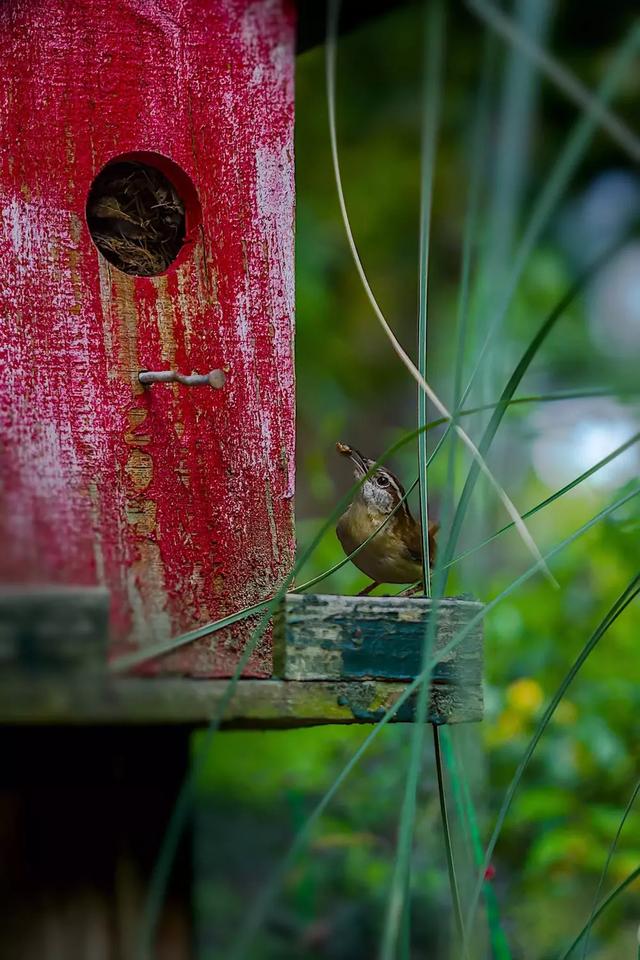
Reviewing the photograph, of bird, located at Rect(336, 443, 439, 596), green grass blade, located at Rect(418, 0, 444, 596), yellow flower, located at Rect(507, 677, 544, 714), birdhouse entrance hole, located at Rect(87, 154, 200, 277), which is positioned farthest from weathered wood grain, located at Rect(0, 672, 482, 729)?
yellow flower, located at Rect(507, 677, 544, 714)

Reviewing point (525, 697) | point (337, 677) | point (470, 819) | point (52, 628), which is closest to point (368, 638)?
point (337, 677)

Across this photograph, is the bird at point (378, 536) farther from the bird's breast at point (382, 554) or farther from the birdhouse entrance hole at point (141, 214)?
the birdhouse entrance hole at point (141, 214)

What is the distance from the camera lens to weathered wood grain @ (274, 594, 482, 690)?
1384mm

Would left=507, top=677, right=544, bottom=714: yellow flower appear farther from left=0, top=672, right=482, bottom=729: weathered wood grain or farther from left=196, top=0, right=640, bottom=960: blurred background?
left=0, top=672, right=482, bottom=729: weathered wood grain

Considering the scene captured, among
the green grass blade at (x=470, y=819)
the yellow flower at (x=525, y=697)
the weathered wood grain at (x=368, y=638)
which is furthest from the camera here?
the yellow flower at (x=525, y=697)

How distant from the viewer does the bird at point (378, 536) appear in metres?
1.91

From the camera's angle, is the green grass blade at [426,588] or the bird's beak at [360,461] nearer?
the green grass blade at [426,588]

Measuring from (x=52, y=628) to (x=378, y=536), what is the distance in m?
0.86

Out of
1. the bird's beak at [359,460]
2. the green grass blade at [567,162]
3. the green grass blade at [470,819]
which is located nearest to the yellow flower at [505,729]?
the bird's beak at [359,460]

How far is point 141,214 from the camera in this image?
189 centimetres

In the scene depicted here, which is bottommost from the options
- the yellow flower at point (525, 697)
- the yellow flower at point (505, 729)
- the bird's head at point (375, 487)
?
the yellow flower at point (505, 729)

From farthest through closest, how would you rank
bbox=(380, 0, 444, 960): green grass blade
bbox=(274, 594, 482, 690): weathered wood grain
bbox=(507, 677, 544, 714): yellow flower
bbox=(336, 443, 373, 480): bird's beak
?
bbox=(507, 677, 544, 714): yellow flower < bbox=(336, 443, 373, 480): bird's beak < bbox=(274, 594, 482, 690): weathered wood grain < bbox=(380, 0, 444, 960): green grass blade

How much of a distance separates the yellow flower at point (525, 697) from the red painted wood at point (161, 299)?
1.41m

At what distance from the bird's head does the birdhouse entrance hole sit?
0.41 meters
